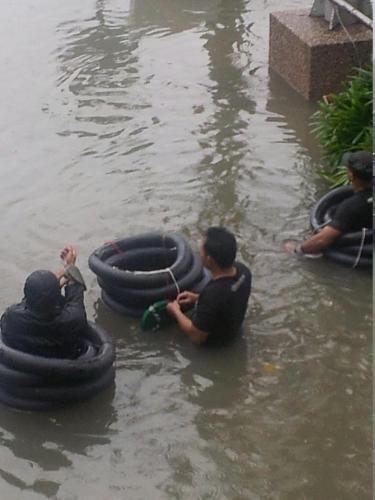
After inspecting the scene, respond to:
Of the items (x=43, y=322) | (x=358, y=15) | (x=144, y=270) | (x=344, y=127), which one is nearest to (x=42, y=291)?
(x=43, y=322)

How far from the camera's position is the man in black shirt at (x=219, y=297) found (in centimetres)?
632

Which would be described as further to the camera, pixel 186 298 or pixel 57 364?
pixel 186 298

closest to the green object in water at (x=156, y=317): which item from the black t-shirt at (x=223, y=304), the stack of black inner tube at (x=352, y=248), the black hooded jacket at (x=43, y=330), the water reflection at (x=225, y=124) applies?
the black t-shirt at (x=223, y=304)

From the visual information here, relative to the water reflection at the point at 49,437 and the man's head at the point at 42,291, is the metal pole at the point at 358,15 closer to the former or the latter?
the man's head at the point at 42,291

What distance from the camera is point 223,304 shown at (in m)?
6.38

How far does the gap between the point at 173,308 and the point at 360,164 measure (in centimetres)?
197

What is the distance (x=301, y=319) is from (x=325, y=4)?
228 inches

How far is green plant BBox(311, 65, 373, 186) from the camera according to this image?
875 centimetres

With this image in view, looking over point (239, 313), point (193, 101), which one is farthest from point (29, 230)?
point (193, 101)

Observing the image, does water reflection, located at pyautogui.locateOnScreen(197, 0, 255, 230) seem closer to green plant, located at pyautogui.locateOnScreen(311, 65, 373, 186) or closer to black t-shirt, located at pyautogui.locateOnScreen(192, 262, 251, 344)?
green plant, located at pyautogui.locateOnScreen(311, 65, 373, 186)

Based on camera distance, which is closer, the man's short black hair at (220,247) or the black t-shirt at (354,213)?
the man's short black hair at (220,247)

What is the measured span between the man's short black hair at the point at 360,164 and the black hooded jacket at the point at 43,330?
2.64 meters

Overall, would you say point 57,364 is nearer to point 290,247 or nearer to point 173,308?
point 173,308

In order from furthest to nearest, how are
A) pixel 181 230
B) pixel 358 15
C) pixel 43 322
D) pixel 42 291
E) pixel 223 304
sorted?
pixel 358 15 < pixel 181 230 < pixel 223 304 < pixel 43 322 < pixel 42 291
